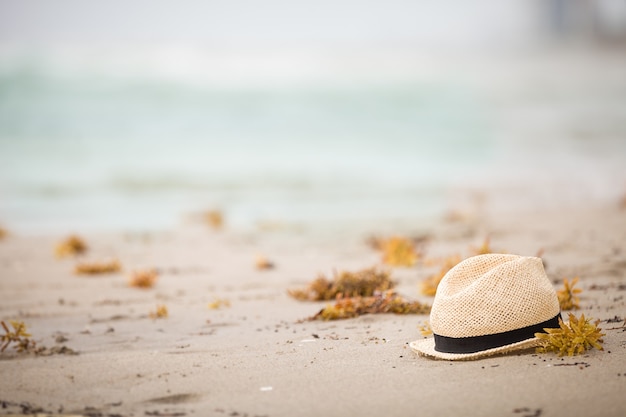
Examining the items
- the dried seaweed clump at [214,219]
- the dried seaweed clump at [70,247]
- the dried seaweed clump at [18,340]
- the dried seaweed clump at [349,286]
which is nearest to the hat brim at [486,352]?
the dried seaweed clump at [349,286]

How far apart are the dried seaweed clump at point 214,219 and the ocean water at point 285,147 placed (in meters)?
0.68

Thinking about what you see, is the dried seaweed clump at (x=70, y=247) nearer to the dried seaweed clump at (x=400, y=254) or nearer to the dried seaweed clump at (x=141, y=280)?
the dried seaweed clump at (x=141, y=280)

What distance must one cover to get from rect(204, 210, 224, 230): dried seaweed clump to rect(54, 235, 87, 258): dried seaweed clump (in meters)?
2.85

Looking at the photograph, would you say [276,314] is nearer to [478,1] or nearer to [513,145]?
[513,145]

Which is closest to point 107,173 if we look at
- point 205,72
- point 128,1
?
point 205,72

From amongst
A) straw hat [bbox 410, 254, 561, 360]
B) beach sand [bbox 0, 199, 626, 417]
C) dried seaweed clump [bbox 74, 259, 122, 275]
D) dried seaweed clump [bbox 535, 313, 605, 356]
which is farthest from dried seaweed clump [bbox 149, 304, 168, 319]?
dried seaweed clump [bbox 535, 313, 605, 356]

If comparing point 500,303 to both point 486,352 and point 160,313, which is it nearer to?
point 486,352

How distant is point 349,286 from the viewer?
649 centimetres

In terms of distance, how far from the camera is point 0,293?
796cm

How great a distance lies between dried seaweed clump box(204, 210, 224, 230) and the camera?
41.8 feet

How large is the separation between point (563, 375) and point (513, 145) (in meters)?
24.1

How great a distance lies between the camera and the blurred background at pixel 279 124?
1742 cm

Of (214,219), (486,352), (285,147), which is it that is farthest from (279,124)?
(486,352)

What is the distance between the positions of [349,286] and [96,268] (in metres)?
3.66
